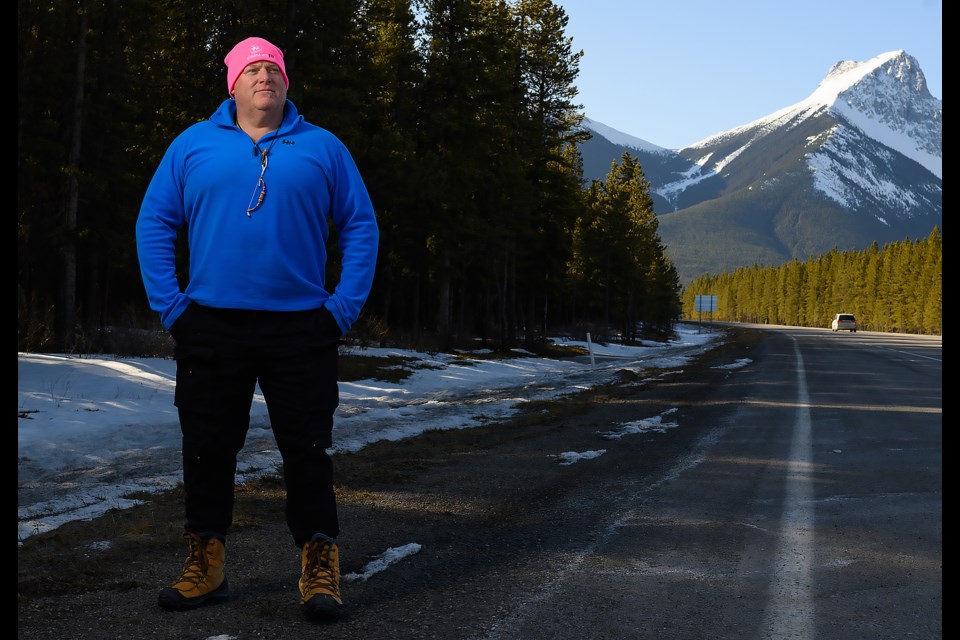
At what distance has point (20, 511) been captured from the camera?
17.8 ft

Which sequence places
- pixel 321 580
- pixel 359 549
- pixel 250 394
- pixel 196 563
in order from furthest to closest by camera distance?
pixel 359 549
pixel 250 394
pixel 196 563
pixel 321 580

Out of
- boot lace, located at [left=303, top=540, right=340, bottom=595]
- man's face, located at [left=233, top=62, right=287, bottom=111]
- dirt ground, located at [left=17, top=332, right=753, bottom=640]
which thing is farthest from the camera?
man's face, located at [left=233, top=62, right=287, bottom=111]

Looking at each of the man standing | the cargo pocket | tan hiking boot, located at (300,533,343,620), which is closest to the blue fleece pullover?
the man standing

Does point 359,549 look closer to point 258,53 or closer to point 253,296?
point 253,296

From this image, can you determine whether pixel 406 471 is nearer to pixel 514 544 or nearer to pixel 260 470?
pixel 260 470

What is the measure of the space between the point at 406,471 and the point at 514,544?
8.55 feet


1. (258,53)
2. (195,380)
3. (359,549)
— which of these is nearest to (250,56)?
(258,53)

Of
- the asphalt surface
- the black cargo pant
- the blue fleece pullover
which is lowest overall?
the asphalt surface

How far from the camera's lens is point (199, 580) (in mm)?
3531

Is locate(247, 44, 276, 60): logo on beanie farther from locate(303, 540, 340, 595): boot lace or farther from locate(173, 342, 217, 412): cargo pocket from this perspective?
locate(303, 540, 340, 595): boot lace

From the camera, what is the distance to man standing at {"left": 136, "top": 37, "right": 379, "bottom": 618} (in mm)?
3492

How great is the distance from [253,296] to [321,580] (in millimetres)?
1201

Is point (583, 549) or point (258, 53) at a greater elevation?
point (258, 53)

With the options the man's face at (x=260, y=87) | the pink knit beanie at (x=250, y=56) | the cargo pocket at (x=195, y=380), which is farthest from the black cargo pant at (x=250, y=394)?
the pink knit beanie at (x=250, y=56)
